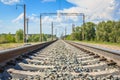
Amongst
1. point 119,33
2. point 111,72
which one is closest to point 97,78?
point 111,72

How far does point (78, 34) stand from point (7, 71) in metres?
130

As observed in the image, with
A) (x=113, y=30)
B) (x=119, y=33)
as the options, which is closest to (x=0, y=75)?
(x=119, y=33)

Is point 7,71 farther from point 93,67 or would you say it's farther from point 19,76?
point 93,67

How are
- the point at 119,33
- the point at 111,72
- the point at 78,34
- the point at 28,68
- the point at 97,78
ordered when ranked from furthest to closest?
the point at 78,34 < the point at 119,33 < the point at 28,68 < the point at 111,72 < the point at 97,78

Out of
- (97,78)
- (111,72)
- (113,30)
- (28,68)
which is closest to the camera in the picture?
(97,78)

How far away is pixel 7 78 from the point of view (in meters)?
5.82

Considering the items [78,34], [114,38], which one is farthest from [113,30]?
[78,34]

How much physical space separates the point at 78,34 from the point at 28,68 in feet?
423

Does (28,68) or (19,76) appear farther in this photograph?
(28,68)

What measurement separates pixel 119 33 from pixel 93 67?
10219cm

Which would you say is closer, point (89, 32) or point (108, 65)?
point (108, 65)

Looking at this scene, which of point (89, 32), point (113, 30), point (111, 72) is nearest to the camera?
point (111, 72)

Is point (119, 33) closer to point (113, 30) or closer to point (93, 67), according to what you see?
point (113, 30)

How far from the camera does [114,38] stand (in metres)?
110
